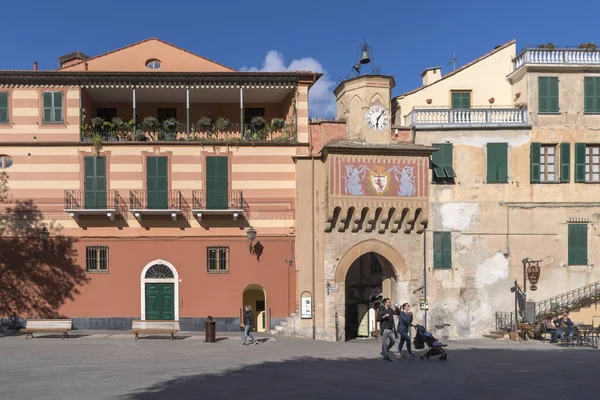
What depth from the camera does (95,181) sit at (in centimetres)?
3177

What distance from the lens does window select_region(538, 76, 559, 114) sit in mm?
33750

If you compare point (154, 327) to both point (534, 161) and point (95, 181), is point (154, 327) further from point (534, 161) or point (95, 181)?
point (534, 161)

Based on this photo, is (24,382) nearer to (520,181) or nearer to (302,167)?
(302,167)

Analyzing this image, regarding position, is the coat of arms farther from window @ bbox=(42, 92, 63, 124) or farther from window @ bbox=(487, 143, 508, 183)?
window @ bbox=(42, 92, 63, 124)

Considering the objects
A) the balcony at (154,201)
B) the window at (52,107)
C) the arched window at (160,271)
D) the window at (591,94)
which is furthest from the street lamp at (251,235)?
the window at (591,94)

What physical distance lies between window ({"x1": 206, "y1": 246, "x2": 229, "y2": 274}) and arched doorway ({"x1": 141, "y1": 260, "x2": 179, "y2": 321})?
1.62m

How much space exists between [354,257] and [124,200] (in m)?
10.8

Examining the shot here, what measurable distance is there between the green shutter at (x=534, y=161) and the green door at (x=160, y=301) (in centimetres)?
1769

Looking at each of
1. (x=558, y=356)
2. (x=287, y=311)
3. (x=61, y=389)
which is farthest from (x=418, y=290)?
(x=61, y=389)

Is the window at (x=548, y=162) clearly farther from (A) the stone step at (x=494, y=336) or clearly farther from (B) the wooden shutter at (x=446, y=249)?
(A) the stone step at (x=494, y=336)

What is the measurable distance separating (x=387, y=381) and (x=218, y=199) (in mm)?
15728

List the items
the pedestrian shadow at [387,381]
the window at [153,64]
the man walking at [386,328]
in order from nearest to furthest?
the pedestrian shadow at [387,381] → the man walking at [386,328] → the window at [153,64]

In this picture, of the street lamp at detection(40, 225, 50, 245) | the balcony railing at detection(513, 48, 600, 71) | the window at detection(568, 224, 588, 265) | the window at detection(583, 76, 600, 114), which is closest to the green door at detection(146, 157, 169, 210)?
the street lamp at detection(40, 225, 50, 245)

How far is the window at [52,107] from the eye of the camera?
31.8 m
